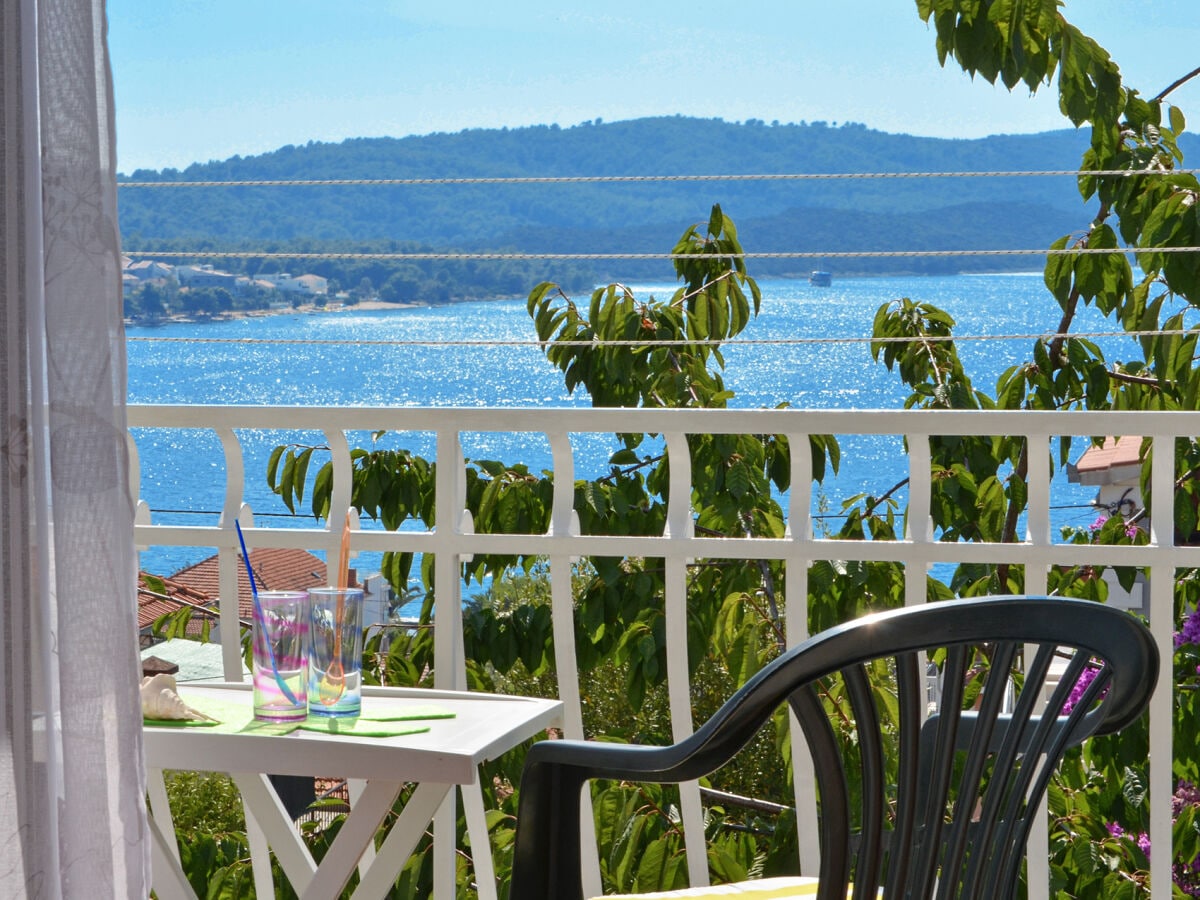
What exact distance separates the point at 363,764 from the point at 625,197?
81.4 ft

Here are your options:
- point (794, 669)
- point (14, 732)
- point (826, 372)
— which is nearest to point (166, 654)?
point (14, 732)

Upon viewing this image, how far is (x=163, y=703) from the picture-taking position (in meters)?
1.55

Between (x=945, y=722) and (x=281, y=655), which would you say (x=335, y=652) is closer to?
(x=281, y=655)

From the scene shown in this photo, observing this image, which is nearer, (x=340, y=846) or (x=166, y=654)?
(x=340, y=846)

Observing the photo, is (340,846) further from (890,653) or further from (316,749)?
(890,653)

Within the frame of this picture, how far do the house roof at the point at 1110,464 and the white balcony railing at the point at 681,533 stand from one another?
7.49ft

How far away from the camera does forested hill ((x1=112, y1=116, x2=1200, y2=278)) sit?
18.3 meters

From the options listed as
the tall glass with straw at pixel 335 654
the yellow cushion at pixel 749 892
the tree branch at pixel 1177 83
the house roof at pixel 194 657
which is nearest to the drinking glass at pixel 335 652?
the tall glass with straw at pixel 335 654

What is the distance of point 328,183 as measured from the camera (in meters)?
2.82

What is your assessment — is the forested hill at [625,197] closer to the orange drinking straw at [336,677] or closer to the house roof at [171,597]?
the house roof at [171,597]

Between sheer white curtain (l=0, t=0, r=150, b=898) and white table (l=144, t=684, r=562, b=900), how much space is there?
4.0 inches

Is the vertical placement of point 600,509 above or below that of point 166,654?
above

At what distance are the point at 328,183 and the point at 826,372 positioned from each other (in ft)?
166

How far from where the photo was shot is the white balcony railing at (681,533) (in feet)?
6.44
